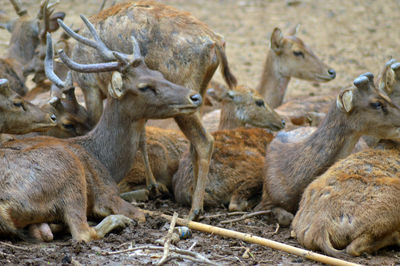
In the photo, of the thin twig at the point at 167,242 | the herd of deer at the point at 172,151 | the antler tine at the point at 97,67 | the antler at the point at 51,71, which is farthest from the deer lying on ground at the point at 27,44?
the thin twig at the point at 167,242

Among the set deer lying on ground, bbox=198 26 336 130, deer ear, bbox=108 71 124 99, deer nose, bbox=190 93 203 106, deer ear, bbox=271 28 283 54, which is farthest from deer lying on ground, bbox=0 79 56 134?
deer ear, bbox=271 28 283 54

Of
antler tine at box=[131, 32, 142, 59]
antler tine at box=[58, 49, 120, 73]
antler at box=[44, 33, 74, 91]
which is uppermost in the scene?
antler tine at box=[131, 32, 142, 59]

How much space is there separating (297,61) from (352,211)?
5.61 metres

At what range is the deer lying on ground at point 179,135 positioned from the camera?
26.9 ft

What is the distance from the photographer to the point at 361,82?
6.54 m

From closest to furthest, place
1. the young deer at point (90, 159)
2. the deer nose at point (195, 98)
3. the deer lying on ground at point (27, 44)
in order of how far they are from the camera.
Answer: the young deer at point (90, 159)
the deer nose at point (195, 98)
the deer lying on ground at point (27, 44)

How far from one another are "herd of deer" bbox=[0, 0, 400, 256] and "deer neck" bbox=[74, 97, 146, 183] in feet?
0.03

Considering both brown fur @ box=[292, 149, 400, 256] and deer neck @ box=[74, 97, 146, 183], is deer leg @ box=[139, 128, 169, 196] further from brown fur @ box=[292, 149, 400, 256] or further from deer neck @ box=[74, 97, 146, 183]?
brown fur @ box=[292, 149, 400, 256]

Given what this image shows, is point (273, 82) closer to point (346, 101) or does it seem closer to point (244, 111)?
point (244, 111)

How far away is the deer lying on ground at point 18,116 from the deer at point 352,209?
8.87 feet

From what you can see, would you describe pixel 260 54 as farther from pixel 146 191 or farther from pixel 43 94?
pixel 146 191

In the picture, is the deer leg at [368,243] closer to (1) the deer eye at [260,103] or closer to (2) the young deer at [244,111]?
(2) the young deer at [244,111]

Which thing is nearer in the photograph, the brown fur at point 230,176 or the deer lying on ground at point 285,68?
the brown fur at point 230,176

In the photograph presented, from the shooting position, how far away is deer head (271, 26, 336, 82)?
36.2ft
